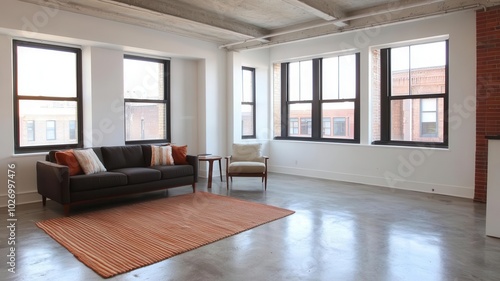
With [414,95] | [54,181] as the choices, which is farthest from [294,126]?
[54,181]

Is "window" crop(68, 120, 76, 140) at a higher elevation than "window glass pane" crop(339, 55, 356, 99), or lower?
lower

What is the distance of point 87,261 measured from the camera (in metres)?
3.18

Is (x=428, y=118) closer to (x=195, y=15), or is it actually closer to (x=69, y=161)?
(x=195, y=15)

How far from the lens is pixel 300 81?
8414 mm

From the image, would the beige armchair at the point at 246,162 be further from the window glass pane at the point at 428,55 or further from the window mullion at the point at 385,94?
the window glass pane at the point at 428,55

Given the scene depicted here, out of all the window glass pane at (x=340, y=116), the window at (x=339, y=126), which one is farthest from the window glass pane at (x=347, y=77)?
the window at (x=339, y=126)

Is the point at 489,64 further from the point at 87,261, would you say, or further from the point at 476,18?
the point at 87,261

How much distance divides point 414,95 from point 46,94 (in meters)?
6.39

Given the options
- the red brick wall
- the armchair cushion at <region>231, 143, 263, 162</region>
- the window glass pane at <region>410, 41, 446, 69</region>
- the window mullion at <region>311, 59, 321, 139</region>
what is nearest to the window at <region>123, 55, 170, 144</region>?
the armchair cushion at <region>231, 143, 263, 162</region>

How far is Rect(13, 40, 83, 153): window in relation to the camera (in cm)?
550

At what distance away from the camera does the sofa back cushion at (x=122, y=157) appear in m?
5.76

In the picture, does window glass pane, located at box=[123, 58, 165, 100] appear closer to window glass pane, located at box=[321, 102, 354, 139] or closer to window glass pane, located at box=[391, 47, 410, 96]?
window glass pane, located at box=[321, 102, 354, 139]

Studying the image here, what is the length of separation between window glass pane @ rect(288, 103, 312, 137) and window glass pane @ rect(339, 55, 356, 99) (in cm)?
94

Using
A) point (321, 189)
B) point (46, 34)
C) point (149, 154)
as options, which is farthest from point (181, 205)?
point (46, 34)
